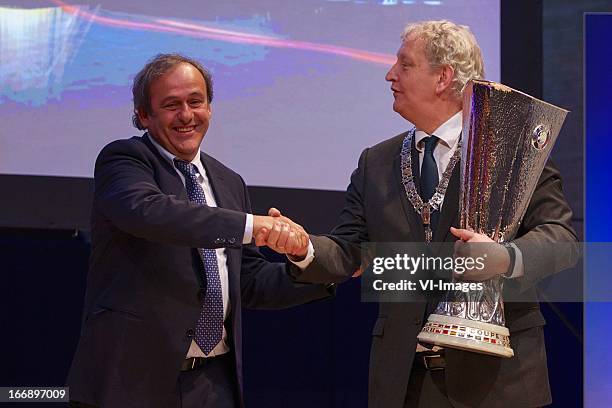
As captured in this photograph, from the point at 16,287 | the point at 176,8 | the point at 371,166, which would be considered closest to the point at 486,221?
the point at 371,166

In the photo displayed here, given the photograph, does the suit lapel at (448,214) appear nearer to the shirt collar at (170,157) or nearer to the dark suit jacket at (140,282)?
the dark suit jacket at (140,282)

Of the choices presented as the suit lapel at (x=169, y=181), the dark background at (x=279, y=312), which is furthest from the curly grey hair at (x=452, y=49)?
the dark background at (x=279, y=312)

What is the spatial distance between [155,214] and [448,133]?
0.79 metres

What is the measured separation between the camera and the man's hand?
217 centimetres

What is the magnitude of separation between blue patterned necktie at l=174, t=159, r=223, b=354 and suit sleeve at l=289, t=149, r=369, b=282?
0.69ft

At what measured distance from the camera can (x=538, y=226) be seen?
2.31 m

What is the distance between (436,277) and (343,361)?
1805 millimetres

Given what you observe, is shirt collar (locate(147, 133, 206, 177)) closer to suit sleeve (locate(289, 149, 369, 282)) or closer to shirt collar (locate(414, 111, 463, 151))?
suit sleeve (locate(289, 149, 369, 282))

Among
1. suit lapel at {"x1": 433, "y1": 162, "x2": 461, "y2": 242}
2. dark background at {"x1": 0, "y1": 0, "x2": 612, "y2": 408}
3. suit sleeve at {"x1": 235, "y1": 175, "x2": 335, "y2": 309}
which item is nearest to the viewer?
suit lapel at {"x1": 433, "y1": 162, "x2": 461, "y2": 242}

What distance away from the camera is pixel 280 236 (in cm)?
248

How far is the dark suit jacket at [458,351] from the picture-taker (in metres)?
2.26

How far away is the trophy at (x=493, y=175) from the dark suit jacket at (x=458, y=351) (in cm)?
8

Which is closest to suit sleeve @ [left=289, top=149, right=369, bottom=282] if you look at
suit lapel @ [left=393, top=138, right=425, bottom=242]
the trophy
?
suit lapel @ [left=393, top=138, right=425, bottom=242]

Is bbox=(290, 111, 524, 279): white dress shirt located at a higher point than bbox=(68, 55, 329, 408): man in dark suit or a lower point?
higher
